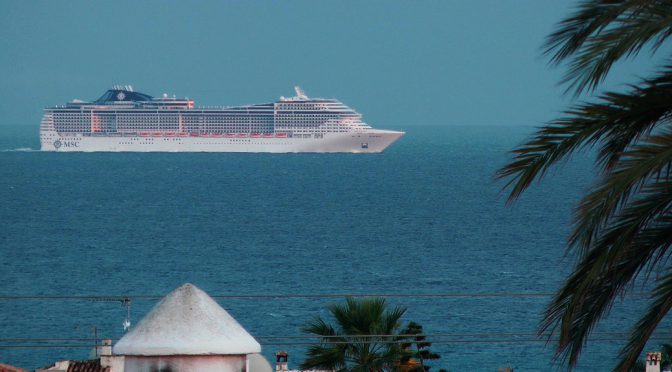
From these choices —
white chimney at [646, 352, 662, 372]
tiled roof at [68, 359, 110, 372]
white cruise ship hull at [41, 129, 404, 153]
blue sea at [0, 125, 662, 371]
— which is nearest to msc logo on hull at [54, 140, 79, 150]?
white cruise ship hull at [41, 129, 404, 153]

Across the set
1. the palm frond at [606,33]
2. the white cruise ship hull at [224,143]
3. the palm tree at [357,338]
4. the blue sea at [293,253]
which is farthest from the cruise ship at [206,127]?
the palm frond at [606,33]

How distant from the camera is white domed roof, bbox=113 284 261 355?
277 cm

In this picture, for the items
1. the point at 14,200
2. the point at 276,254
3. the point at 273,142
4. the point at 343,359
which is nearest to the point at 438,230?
the point at 276,254

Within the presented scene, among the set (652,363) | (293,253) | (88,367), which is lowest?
(652,363)

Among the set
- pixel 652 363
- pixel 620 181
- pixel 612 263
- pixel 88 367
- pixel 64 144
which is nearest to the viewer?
pixel 620 181

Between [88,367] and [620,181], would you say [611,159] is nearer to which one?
[620,181]

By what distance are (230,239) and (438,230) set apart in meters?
8.07

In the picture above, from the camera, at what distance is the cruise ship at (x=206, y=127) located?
378 ft

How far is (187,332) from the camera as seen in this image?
2797 millimetres

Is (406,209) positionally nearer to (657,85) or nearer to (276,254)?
(276,254)

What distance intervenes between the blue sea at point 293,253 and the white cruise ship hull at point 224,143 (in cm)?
2895

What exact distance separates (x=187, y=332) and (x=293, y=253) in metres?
38.6

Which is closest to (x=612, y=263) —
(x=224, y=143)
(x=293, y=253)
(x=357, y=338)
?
(x=357, y=338)

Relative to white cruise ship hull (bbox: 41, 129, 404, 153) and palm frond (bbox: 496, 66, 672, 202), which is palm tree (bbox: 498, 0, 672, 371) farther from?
white cruise ship hull (bbox: 41, 129, 404, 153)
